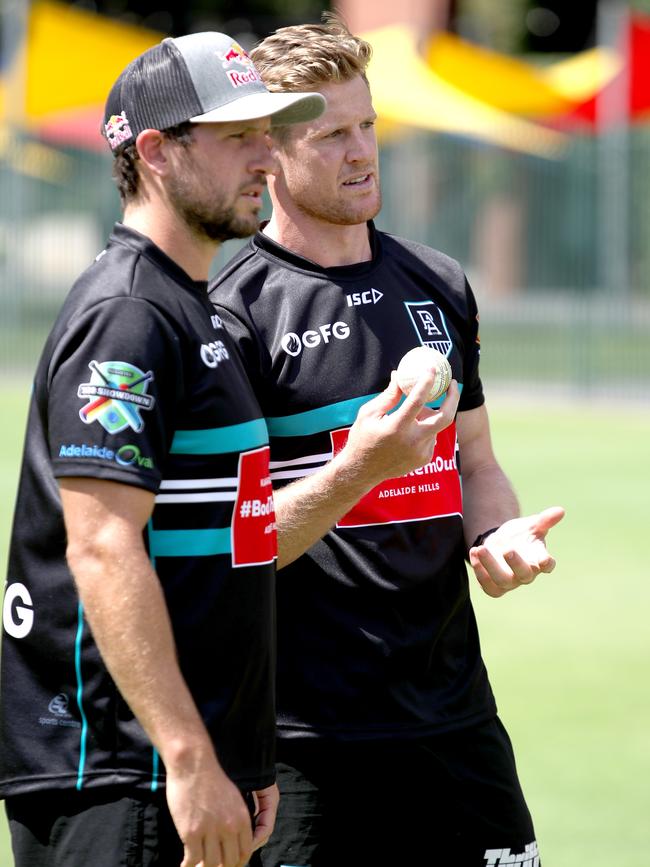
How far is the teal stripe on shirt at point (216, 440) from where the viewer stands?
2959 mm

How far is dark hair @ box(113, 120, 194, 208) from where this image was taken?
3.07m

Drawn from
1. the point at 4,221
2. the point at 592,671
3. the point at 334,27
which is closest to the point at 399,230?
the point at 4,221

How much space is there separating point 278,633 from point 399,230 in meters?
18.5

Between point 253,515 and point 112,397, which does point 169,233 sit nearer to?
point 112,397

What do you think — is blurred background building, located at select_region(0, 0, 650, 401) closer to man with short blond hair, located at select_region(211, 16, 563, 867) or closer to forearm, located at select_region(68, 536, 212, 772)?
man with short blond hair, located at select_region(211, 16, 563, 867)

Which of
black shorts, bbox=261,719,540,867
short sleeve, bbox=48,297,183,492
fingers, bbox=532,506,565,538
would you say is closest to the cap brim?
short sleeve, bbox=48,297,183,492

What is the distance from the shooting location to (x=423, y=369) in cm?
355

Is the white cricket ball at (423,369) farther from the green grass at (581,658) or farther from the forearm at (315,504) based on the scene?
the green grass at (581,658)

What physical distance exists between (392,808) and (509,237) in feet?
64.6

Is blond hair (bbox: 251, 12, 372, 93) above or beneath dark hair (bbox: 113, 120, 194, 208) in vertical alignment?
above

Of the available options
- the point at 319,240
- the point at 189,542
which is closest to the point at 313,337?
the point at 319,240

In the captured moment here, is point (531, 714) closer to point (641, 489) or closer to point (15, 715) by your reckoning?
point (15, 715)

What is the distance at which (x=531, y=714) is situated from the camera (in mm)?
7285

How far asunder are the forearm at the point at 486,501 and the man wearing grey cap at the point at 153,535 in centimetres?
109
